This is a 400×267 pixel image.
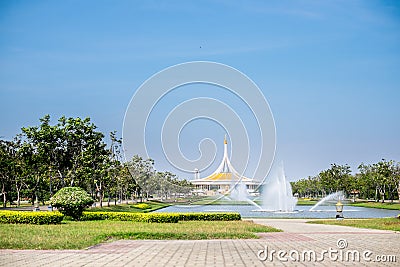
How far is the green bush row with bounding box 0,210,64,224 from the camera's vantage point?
2180cm

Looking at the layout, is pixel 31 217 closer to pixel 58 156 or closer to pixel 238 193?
pixel 58 156

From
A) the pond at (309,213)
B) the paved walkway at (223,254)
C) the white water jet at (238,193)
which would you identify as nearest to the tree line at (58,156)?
the pond at (309,213)

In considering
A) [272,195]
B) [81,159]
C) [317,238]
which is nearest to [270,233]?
[317,238]

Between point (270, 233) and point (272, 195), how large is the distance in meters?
26.9

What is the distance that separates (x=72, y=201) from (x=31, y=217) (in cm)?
290

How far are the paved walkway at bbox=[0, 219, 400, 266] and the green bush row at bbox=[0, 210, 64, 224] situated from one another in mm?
7861

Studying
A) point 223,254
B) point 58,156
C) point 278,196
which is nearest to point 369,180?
point 278,196

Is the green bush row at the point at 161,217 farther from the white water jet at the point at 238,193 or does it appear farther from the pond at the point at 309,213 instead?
the white water jet at the point at 238,193

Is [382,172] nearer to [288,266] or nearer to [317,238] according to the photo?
[317,238]

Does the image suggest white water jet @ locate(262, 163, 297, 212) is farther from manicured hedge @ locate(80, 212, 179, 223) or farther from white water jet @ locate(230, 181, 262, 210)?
white water jet @ locate(230, 181, 262, 210)

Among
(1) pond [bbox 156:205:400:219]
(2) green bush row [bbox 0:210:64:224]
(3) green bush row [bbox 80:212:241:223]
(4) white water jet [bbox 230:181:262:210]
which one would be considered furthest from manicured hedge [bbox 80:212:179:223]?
(4) white water jet [bbox 230:181:262:210]

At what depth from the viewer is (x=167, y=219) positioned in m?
24.0

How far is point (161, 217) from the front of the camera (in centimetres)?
2408

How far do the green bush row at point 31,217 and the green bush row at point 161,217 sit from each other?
3261 millimetres
